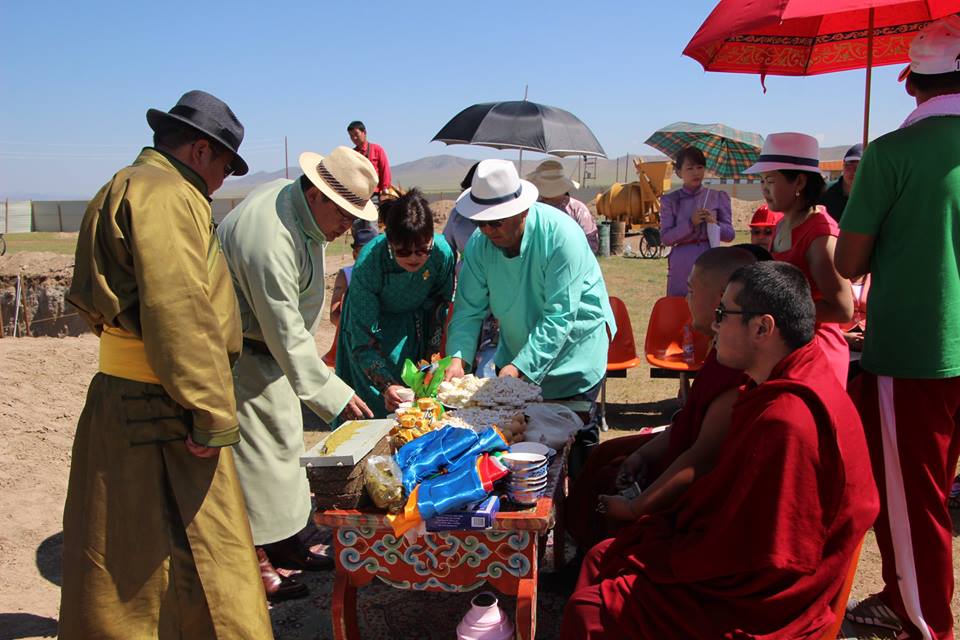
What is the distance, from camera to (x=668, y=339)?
673cm

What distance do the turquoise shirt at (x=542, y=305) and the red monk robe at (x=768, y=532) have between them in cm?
142

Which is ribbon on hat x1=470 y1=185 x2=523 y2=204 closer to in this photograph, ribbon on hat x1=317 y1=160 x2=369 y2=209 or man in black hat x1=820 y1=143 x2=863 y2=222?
ribbon on hat x1=317 y1=160 x2=369 y2=209

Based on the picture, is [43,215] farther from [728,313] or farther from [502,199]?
[728,313]

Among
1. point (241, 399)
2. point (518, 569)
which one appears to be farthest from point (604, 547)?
point (241, 399)

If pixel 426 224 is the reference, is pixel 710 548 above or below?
below

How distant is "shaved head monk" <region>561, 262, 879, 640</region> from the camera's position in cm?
229

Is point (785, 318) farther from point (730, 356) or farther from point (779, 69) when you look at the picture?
point (779, 69)

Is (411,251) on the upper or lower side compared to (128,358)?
upper

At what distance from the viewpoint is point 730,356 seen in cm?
258

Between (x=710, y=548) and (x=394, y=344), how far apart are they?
250 centimetres

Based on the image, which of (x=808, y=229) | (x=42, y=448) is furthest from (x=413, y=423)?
(x=42, y=448)

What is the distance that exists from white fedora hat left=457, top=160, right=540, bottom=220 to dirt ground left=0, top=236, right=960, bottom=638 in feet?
8.11

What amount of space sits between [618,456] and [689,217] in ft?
12.6

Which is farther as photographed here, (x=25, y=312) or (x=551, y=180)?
(x=25, y=312)
